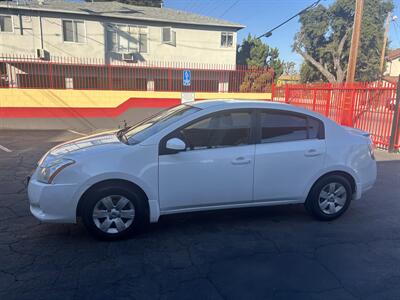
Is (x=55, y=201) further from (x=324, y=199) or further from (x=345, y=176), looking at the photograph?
(x=345, y=176)

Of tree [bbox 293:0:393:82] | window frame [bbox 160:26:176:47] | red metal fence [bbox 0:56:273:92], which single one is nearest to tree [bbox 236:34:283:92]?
tree [bbox 293:0:393:82]

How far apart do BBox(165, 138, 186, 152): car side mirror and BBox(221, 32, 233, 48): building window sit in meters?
21.1

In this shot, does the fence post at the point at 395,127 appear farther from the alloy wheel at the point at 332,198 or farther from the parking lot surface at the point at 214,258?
the alloy wheel at the point at 332,198

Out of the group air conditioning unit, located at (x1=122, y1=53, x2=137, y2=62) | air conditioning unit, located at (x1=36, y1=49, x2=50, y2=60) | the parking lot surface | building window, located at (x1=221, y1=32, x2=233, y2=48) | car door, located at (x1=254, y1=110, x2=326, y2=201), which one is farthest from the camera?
building window, located at (x1=221, y1=32, x2=233, y2=48)

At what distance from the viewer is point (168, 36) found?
72.4 feet

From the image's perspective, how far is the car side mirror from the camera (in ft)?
11.5

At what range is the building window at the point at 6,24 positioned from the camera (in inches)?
763

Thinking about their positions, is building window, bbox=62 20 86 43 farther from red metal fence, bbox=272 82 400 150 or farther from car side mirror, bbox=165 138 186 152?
car side mirror, bbox=165 138 186 152

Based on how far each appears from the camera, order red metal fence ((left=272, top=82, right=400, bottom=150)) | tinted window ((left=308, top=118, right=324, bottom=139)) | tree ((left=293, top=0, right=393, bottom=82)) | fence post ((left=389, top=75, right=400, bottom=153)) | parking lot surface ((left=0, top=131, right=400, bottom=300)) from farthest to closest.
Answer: tree ((left=293, top=0, right=393, bottom=82)) < red metal fence ((left=272, top=82, right=400, bottom=150)) < fence post ((left=389, top=75, right=400, bottom=153)) < tinted window ((left=308, top=118, right=324, bottom=139)) < parking lot surface ((left=0, top=131, right=400, bottom=300))

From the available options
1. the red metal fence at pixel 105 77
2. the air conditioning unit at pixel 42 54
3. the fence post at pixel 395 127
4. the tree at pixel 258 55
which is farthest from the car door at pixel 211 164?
the tree at pixel 258 55

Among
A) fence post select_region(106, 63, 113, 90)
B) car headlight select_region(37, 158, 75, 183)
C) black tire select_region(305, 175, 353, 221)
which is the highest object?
fence post select_region(106, 63, 113, 90)

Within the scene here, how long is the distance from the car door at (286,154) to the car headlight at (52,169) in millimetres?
2194

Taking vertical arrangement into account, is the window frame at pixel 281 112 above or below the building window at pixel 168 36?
below

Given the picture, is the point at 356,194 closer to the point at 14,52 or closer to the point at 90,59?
the point at 90,59
